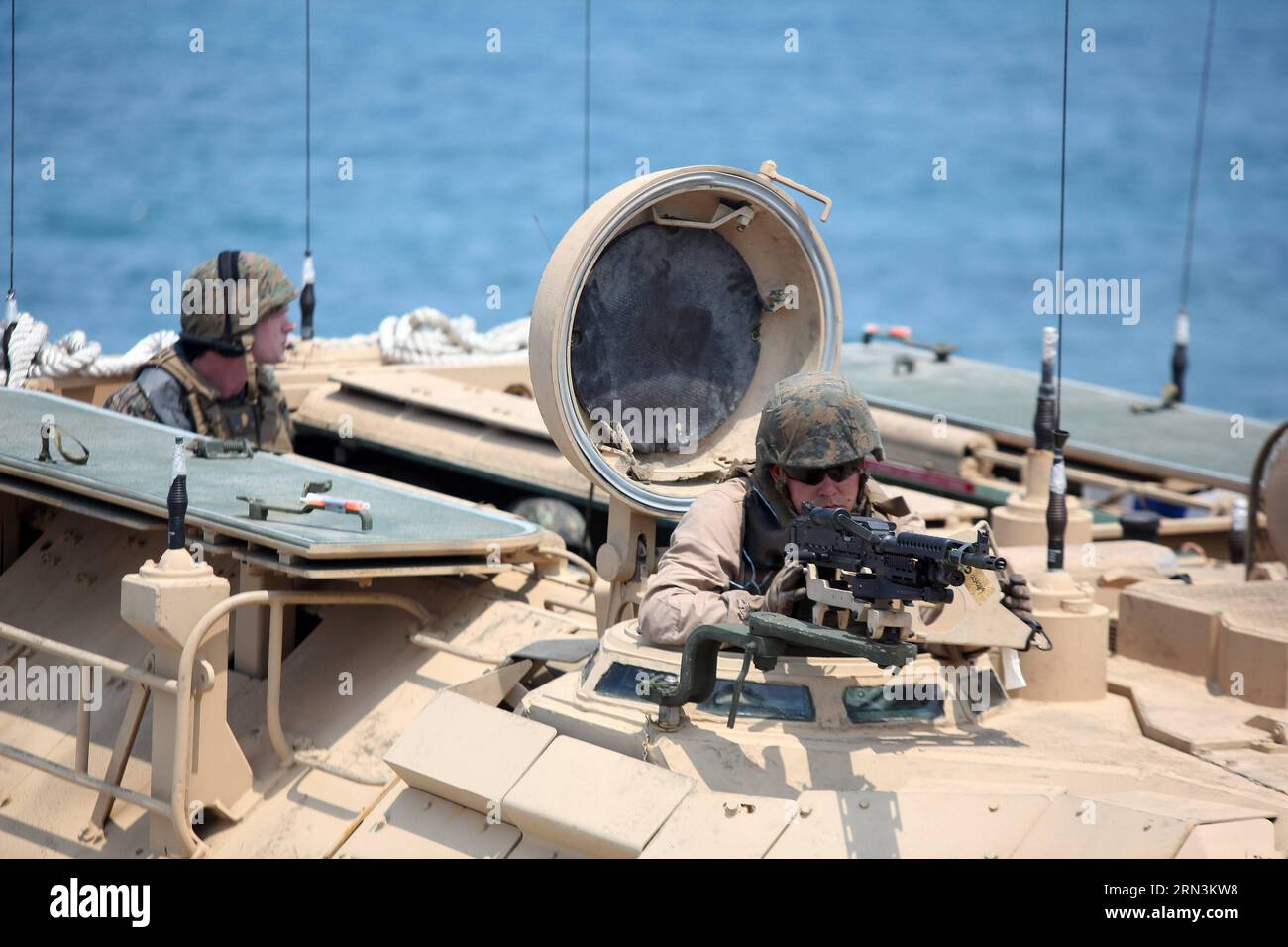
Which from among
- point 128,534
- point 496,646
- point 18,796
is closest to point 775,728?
point 496,646

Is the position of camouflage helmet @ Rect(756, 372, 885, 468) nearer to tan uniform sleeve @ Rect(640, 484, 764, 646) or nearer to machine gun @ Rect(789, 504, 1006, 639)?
tan uniform sleeve @ Rect(640, 484, 764, 646)

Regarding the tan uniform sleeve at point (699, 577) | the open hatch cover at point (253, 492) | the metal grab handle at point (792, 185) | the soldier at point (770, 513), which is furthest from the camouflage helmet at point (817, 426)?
the open hatch cover at point (253, 492)

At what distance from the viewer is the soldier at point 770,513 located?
6.45m

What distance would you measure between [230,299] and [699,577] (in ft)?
12.3

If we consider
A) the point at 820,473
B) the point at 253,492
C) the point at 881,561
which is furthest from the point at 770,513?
the point at 253,492

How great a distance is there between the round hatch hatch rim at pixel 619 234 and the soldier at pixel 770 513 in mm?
264

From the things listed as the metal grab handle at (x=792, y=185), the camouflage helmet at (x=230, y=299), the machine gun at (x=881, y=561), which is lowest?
the machine gun at (x=881, y=561)

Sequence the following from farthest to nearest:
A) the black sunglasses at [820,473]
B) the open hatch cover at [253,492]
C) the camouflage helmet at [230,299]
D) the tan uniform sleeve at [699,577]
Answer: the camouflage helmet at [230,299] < the open hatch cover at [253,492] < the black sunglasses at [820,473] < the tan uniform sleeve at [699,577]

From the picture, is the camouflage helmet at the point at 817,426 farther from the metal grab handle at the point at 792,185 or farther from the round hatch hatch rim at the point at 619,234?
the metal grab handle at the point at 792,185

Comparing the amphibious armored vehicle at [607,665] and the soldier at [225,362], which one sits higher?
the soldier at [225,362]

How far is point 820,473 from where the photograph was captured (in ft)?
21.7

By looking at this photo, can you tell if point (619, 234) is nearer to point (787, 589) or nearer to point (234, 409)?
point (787, 589)
